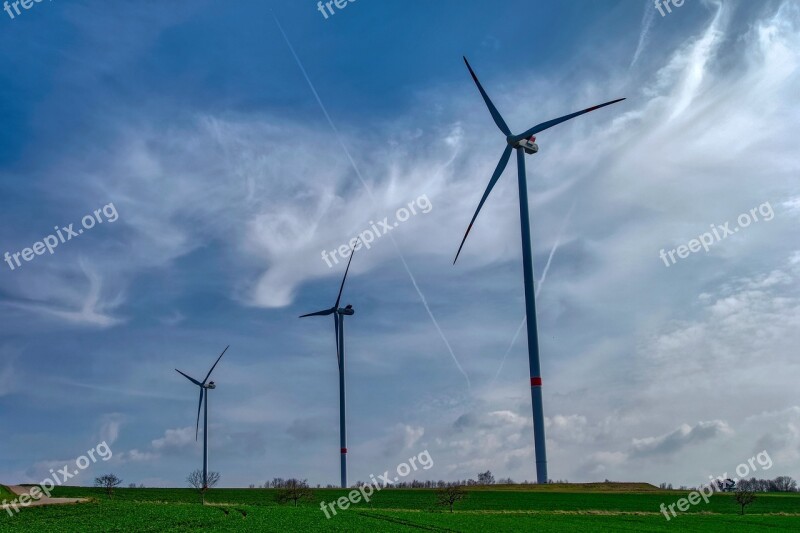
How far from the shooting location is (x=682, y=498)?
103500 mm

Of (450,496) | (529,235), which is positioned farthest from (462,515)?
(529,235)

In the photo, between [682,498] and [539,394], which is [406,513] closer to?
[539,394]

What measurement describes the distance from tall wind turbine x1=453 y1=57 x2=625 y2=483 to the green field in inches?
313

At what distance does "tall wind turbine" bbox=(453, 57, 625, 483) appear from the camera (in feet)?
288

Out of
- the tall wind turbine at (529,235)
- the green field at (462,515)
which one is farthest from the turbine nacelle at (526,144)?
the green field at (462,515)

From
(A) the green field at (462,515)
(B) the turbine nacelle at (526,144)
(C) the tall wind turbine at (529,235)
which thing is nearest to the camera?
(A) the green field at (462,515)

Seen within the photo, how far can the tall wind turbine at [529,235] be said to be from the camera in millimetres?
87688

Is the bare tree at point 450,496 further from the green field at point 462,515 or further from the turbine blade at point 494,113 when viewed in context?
the turbine blade at point 494,113

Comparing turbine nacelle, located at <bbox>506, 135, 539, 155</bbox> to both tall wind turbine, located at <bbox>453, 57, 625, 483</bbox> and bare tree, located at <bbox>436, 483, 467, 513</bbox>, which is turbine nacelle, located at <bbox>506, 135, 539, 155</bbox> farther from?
bare tree, located at <bbox>436, 483, 467, 513</bbox>

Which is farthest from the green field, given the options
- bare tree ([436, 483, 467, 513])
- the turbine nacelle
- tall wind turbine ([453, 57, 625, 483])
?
the turbine nacelle

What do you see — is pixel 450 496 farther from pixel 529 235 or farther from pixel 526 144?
pixel 526 144

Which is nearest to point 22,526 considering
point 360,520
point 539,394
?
point 360,520

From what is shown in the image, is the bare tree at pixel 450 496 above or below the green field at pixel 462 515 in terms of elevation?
above

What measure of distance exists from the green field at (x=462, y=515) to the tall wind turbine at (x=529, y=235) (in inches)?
313
